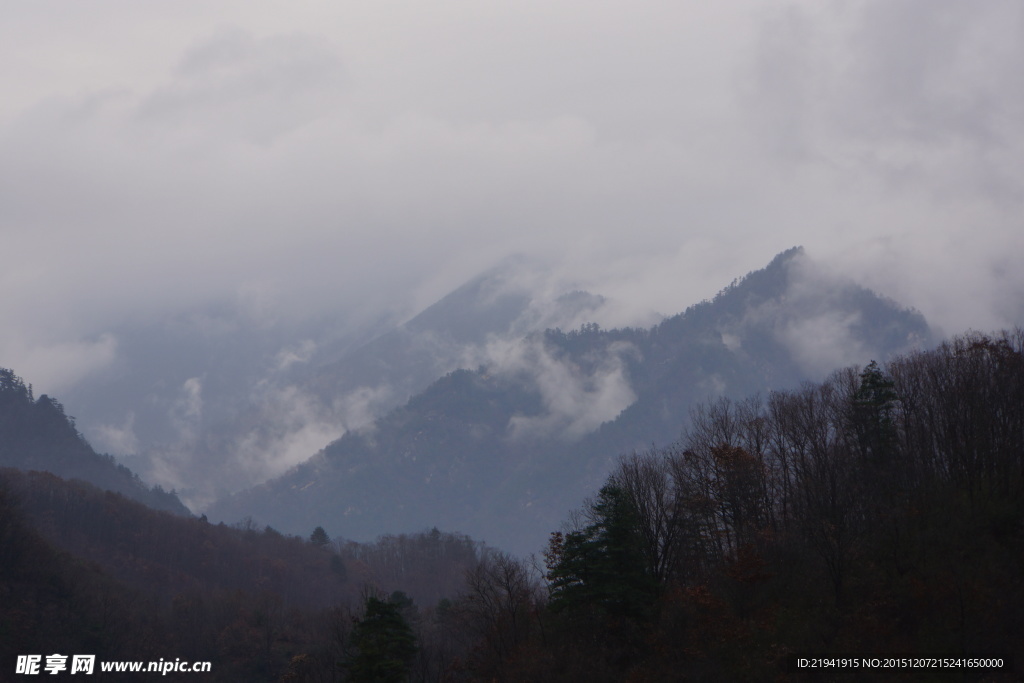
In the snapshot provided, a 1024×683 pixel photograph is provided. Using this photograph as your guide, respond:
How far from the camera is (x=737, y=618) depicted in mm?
45938

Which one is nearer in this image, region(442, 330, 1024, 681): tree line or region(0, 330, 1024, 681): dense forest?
region(442, 330, 1024, 681): tree line

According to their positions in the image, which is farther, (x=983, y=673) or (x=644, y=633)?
(x=644, y=633)

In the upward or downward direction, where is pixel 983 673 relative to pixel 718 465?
downward

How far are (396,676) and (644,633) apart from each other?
1483 cm

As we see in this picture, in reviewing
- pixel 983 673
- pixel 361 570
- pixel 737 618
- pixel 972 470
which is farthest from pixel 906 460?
pixel 361 570

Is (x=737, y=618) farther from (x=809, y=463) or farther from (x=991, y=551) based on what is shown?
(x=809, y=463)

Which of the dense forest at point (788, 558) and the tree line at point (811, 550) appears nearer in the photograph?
the tree line at point (811, 550)

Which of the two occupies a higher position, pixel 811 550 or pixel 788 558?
pixel 811 550

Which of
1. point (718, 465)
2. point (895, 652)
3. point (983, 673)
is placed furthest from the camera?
point (718, 465)

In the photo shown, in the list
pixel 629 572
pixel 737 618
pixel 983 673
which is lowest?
pixel 983 673

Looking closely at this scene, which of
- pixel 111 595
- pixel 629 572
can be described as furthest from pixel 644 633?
pixel 111 595

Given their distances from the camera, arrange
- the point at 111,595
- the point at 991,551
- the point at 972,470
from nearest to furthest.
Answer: the point at 991,551 < the point at 972,470 < the point at 111,595

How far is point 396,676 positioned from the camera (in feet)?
157

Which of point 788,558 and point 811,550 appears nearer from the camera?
point 811,550
